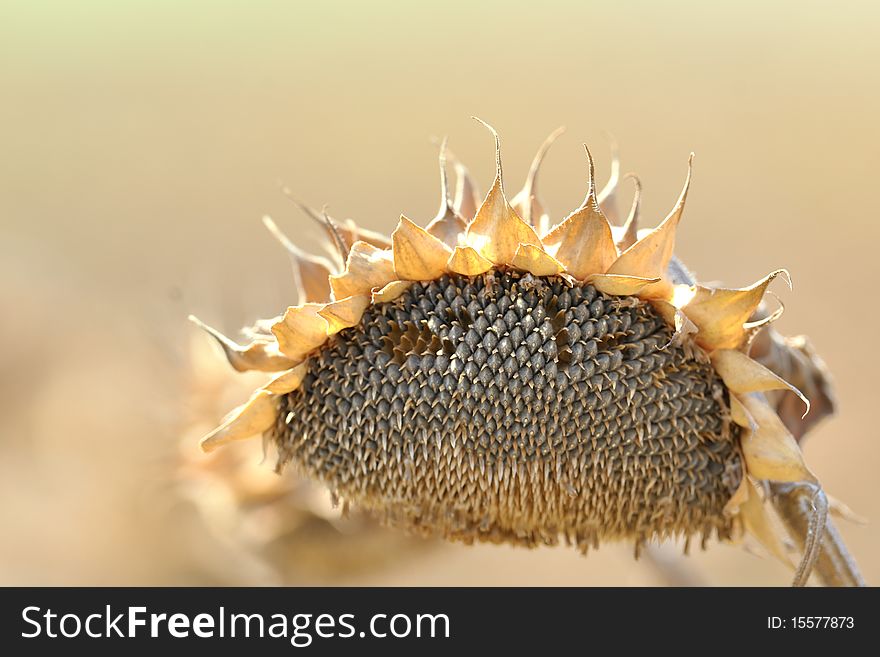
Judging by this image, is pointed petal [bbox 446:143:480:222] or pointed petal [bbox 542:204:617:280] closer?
pointed petal [bbox 542:204:617:280]

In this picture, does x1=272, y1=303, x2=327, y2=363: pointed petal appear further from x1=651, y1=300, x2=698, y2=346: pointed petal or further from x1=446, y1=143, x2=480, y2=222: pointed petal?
x1=651, y1=300, x2=698, y2=346: pointed petal

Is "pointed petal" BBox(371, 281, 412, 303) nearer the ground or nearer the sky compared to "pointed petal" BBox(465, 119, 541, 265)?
nearer the ground

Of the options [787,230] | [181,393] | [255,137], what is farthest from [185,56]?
[181,393]

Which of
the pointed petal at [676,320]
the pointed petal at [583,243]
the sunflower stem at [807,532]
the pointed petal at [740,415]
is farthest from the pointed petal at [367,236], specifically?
the sunflower stem at [807,532]

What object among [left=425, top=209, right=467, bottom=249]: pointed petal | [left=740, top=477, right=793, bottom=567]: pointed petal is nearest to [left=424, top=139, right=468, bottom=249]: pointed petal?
[left=425, top=209, right=467, bottom=249]: pointed petal

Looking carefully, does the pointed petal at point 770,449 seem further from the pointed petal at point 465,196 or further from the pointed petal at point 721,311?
the pointed petal at point 465,196

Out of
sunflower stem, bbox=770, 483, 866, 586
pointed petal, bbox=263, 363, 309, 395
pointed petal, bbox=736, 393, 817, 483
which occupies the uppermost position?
pointed petal, bbox=263, 363, 309, 395

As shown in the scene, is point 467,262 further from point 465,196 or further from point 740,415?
point 740,415

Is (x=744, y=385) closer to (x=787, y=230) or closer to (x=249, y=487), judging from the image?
(x=249, y=487)
